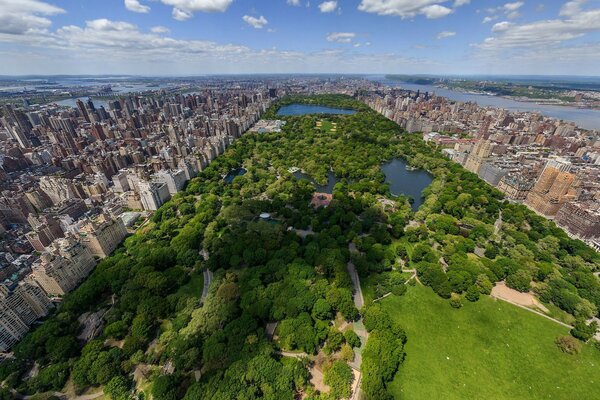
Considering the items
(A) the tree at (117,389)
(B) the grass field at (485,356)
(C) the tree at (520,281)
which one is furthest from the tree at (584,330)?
(A) the tree at (117,389)

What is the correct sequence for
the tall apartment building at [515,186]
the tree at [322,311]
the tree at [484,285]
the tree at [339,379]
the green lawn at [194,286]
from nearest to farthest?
the tree at [339,379], the tree at [322,311], the tree at [484,285], the green lawn at [194,286], the tall apartment building at [515,186]

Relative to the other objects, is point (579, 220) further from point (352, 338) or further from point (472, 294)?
point (352, 338)

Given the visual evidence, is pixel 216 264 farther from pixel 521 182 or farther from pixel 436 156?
pixel 436 156

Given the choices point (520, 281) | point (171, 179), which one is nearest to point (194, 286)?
point (171, 179)

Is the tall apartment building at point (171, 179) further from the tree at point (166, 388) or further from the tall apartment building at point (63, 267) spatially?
the tree at point (166, 388)

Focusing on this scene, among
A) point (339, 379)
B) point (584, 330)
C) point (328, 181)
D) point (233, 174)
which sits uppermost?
point (339, 379)

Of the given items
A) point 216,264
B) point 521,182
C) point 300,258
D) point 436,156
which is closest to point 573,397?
point 300,258
